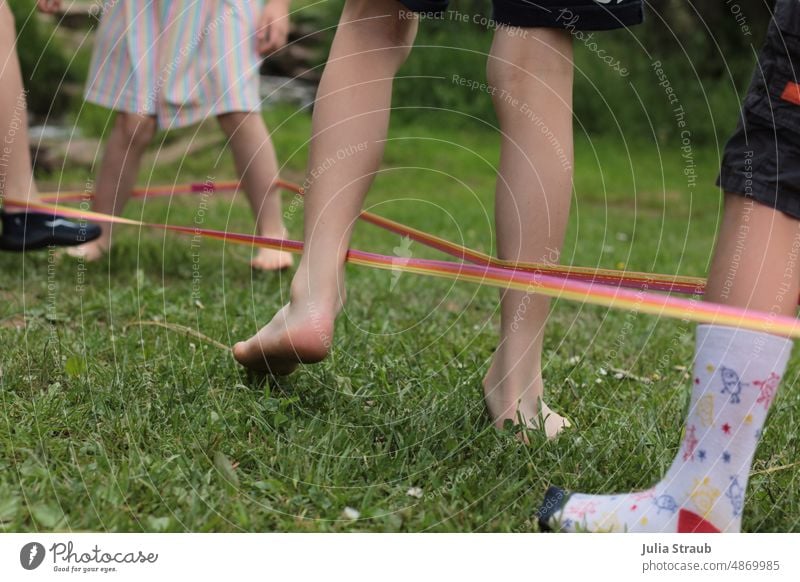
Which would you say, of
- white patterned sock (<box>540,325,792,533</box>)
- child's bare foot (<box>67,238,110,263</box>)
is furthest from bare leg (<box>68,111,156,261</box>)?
white patterned sock (<box>540,325,792,533</box>)

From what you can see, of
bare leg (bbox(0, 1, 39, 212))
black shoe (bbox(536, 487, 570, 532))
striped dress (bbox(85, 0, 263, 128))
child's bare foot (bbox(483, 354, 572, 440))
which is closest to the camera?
black shoe (bbox(536, 487, 570, 532))

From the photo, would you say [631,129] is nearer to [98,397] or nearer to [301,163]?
[301,163]

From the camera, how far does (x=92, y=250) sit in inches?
119

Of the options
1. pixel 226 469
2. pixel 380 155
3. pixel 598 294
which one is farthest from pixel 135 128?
pixel 598 294

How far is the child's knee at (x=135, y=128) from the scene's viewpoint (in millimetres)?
3037

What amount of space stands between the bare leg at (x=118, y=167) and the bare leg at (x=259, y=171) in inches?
10.4

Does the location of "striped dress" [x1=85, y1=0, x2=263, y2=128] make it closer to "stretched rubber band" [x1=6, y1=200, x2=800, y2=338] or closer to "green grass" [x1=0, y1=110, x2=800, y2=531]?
"green grass" [x1=0, y1=110, x2=800, y2=531]

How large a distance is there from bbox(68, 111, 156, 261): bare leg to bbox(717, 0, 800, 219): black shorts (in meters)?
2.13

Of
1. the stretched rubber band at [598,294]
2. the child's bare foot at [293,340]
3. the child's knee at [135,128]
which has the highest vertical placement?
the stretched rubber band at [598,294]

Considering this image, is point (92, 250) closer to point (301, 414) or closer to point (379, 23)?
point (301, 414)

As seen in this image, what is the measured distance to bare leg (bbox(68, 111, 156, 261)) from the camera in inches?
Answer: 120

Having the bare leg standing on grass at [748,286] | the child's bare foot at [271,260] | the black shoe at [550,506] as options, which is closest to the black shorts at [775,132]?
the bare leg standing on grass at [748,286]

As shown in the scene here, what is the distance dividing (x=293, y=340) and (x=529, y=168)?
1.64 feet

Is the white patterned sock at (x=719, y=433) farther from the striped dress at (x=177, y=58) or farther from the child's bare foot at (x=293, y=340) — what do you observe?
the striped dress at (x=177, y=58)
